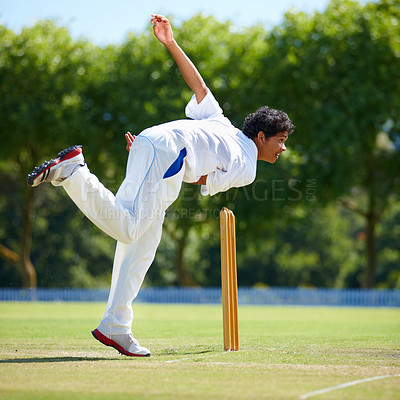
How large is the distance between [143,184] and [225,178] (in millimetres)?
695

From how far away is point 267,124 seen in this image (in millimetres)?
6305

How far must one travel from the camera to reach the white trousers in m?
5.60

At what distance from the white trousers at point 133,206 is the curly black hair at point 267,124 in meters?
0.87

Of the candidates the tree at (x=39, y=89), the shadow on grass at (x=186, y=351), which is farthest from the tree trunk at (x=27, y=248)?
the shadow on grass at (x=186, y=351)

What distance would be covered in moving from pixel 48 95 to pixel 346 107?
11773mm

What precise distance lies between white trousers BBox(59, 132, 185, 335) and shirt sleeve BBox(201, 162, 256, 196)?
0.94 feet

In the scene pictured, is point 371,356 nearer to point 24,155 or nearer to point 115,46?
point 115,46

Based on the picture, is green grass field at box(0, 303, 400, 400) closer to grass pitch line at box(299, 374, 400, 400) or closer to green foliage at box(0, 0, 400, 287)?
grass pitch line at box(299, 374, 400, 400)

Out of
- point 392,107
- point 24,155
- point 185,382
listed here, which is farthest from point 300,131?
point 185,382

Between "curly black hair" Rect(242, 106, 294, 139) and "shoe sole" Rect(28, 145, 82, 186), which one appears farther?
"curly black hair" Rect(242, 106, 294, 139)

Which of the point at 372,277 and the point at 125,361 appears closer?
the point at 125,361

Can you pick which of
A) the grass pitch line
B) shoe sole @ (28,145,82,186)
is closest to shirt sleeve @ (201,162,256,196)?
shoe sole @ (28,145,82,186)

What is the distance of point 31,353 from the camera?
238 inches

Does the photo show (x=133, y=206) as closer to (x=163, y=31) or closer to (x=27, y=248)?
(x=163, y=31)
